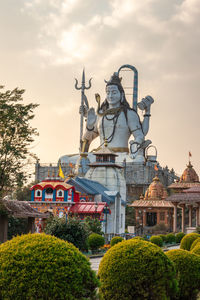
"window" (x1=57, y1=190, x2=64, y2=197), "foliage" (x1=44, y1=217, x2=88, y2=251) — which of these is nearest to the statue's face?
"window" (x1=57, y1=190, x2=64, y2=197)

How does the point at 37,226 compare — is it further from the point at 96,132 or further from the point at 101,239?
the point at 96,132

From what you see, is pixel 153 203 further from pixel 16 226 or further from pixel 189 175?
pixel 16 226

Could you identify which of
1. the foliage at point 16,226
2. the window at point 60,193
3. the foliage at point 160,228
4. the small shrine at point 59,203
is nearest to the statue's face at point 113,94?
the foliage at point 160,228

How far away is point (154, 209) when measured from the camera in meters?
51.5

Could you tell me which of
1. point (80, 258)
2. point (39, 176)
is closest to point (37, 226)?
point (80, 258)

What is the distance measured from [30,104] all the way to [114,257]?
1404 centimetres

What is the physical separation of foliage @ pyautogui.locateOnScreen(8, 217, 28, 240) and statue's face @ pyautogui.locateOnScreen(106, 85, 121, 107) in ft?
110

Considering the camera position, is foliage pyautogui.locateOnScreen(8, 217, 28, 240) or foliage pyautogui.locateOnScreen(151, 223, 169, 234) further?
foliage pyautogui.locateOnScreen(151, 223, 169, 234)

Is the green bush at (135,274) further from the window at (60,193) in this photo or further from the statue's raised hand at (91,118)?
the statue's raised hand at (91,118)

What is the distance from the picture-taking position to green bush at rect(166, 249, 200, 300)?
31.2 feet

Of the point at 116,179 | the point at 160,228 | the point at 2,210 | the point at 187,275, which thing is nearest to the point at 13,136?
the point at 2,210

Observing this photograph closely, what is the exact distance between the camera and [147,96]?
211 ft

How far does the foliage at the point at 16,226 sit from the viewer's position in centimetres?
2831

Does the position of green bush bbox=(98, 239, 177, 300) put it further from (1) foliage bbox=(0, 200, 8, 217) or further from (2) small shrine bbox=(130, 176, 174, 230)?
(2) small shrine bbox=(130, 176, 174, 230)
